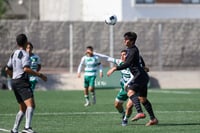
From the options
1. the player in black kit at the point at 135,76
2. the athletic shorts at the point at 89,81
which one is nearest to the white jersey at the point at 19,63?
the player in black kit at the point at 135,76

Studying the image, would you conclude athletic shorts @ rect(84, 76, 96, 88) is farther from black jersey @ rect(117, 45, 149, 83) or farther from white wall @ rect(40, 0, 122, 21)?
white wall @ rect(40, 0, 122, 21)

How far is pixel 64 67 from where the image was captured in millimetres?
46656

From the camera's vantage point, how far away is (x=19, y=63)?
57.8 feet

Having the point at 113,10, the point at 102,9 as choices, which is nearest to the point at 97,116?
the point at 113,10

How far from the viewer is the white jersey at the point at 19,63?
17.5 metres

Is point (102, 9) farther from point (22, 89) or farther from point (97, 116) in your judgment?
point (22, 89)

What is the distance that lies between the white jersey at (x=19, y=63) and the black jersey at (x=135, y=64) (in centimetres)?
271

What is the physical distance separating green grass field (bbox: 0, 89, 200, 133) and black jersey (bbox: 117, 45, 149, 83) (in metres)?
1.11

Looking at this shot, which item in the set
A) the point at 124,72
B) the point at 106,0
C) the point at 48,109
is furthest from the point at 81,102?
the point at 106,0

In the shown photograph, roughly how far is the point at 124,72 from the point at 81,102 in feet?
29.0

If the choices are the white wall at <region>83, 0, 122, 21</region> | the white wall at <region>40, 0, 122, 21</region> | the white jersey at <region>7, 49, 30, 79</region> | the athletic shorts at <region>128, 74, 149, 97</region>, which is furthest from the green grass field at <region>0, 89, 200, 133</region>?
the white wall at <region>40, 0, 122, 21</region>

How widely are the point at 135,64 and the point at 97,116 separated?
11.3 feet

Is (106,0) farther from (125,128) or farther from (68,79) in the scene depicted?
(125,128)

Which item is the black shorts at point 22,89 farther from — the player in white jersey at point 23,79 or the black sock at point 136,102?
the black sock at point 136,102
